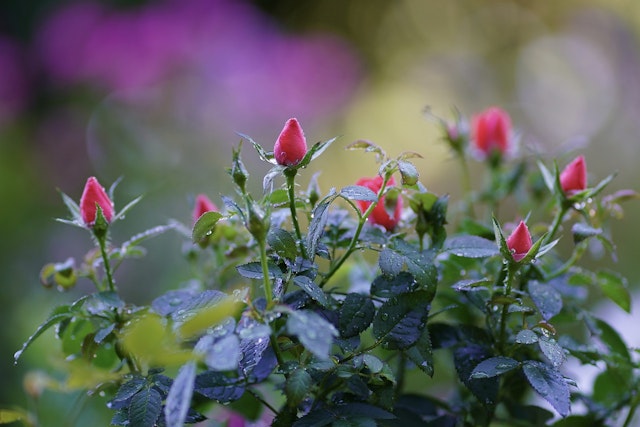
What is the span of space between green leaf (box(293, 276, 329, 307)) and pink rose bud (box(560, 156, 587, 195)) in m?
0.20

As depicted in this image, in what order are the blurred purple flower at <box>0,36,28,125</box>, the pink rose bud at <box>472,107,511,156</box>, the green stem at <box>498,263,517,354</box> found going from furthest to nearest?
the blurred purple flower at <box>0,36,28,125</box>, the pink rose bud at <box>472,107,511,156</box>, the green stem at <box>498,263,517,354</box>

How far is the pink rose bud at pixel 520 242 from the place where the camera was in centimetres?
39

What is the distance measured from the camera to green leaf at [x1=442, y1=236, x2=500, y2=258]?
437 mm

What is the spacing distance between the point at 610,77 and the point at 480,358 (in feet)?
8.08

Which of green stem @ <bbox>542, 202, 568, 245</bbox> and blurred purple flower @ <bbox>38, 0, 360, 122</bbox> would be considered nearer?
green stem @ <bbox>542, 202, 568, 245</bbox>

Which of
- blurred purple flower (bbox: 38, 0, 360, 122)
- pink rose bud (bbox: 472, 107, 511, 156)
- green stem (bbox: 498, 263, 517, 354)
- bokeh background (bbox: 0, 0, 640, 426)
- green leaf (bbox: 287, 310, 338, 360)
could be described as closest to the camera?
green leaf (bbox: 287, 310, 338, 360)

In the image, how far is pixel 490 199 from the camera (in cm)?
62

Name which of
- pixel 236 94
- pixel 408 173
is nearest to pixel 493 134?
pixel 408 173

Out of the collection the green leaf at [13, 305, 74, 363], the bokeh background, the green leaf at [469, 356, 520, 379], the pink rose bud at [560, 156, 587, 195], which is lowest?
the bokeh background

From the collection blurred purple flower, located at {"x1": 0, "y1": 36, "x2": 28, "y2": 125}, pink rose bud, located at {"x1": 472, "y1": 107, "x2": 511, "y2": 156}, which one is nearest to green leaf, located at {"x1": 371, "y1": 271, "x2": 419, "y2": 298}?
pink rose bud, located at {"x1": 472, "y1": 107, "x2": 511, "y2": 156}

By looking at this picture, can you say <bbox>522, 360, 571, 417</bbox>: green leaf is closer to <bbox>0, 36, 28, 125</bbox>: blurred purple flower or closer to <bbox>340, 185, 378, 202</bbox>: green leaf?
<bbox>340, 185, 378, 202</bbox>: green leaf

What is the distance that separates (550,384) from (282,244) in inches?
6.3

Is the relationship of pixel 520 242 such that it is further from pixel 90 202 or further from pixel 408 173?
pixel 90 202

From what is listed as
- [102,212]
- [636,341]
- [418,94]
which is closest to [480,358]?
[102,212]
